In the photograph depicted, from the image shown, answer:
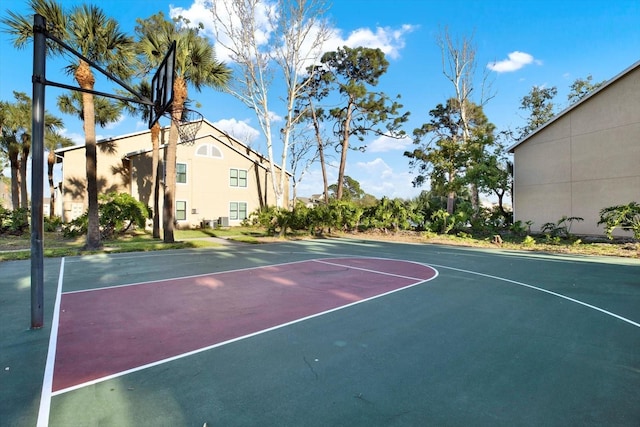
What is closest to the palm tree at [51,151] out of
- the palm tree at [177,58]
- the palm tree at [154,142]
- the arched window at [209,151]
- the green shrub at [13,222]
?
the green shrub at [13,222]

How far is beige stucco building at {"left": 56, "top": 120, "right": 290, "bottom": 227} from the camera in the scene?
65.3 feet

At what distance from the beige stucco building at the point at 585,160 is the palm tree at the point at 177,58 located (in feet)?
55.9

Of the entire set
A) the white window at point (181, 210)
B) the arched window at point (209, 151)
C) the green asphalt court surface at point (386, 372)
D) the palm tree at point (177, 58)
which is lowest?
the green asphalt court surface at point (386, 372)

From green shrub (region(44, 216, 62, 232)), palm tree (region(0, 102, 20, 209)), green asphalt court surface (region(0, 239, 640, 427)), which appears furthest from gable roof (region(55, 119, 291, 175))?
green asphalt court surface (region(0, 239, 640, 427))

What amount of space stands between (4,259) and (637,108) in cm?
2463

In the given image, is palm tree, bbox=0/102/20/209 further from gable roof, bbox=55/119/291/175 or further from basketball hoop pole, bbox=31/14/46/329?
basketball hoop pole, bbox=31/14/46/329

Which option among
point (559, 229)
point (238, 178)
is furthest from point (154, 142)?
point (559, 229)

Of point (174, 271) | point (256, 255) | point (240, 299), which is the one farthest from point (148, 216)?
point (240, 299)

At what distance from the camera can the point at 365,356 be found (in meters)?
3.61

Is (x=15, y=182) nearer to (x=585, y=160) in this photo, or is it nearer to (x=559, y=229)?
(x=559, y=229)

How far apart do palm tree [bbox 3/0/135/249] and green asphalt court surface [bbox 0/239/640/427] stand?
23.4 feet

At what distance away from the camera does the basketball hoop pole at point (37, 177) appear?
4344mm

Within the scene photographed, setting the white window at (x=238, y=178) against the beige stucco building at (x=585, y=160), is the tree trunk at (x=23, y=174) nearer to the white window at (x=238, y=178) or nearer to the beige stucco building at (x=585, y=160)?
the white window at (x=238, y=178)

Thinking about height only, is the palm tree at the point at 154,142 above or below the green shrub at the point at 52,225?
above
